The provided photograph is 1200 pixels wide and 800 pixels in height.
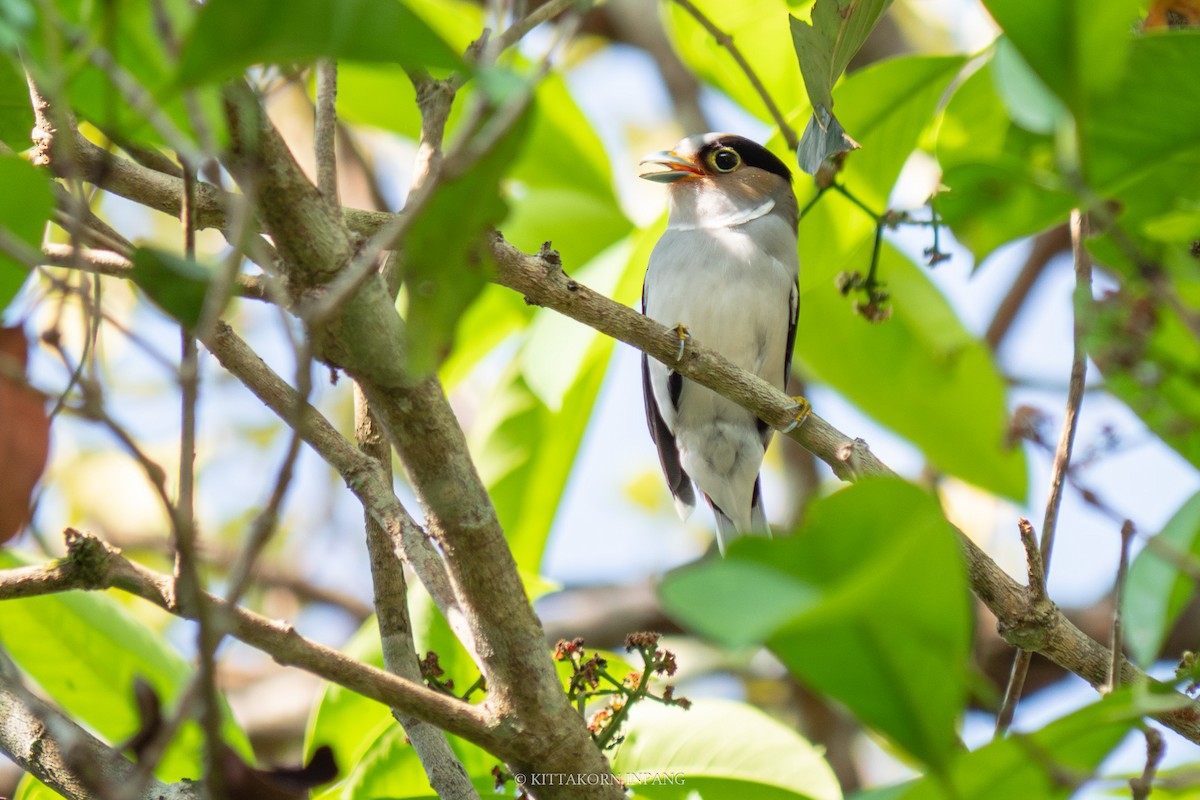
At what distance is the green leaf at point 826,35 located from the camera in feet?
5.64

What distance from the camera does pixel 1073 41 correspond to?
1148 millimetres

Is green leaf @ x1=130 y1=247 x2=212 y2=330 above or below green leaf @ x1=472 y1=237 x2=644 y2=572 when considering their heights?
below

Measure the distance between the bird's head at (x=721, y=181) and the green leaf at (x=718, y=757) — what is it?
2129mm

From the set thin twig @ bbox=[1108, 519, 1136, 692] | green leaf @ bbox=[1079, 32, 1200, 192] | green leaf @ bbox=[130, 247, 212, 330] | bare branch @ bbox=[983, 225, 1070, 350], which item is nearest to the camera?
green leaf @ bbox=[130, 247, 212, 330]

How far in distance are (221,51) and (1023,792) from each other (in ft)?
2.96

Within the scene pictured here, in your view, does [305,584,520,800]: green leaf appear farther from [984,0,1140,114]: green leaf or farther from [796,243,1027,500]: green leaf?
[796,243,1027,500]: green leaf

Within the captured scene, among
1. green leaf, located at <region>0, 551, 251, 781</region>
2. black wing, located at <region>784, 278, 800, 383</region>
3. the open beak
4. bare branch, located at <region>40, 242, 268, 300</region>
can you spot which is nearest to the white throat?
the open beak

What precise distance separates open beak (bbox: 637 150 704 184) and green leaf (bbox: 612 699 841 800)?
2156 millimetres

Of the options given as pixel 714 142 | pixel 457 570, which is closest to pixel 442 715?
pixel 457 570

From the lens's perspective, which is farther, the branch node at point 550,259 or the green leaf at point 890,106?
the green leaf at point 890,106

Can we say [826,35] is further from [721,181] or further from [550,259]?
[721,181]

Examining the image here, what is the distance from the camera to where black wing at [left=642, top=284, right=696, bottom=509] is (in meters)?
3.75

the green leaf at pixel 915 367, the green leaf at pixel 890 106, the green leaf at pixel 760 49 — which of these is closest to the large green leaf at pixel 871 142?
the green leaf at pixel 890 106

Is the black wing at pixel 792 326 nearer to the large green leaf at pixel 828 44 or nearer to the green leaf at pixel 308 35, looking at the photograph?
the large green leaf at pixel 828 44
